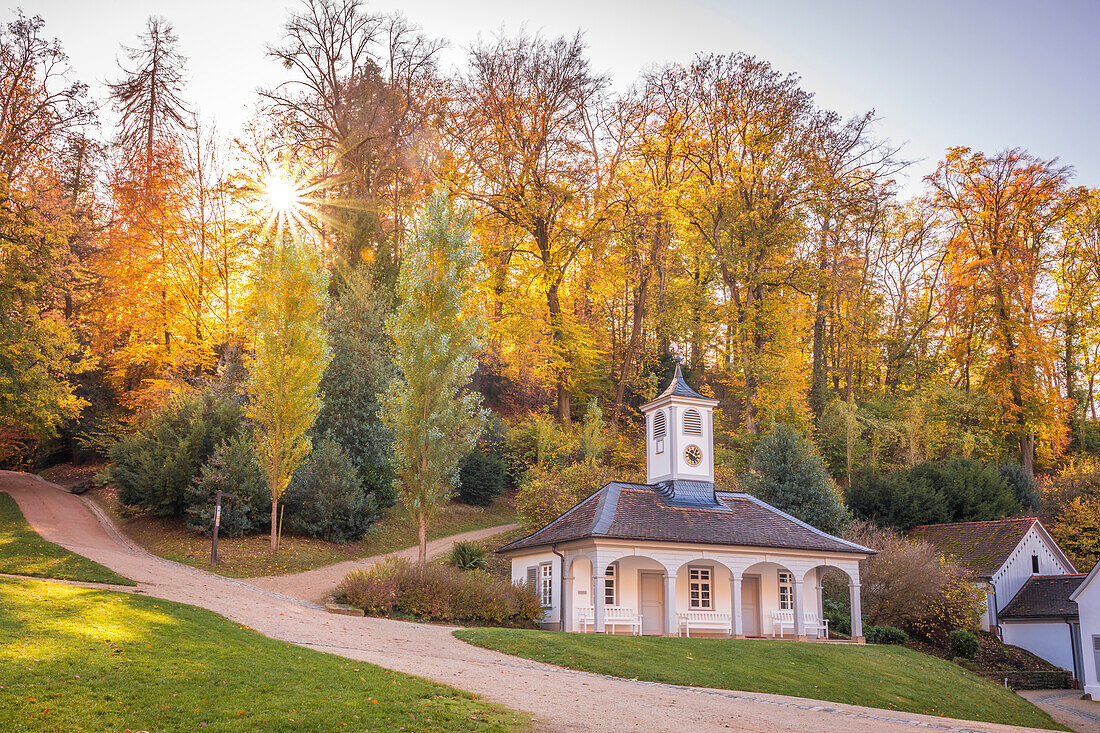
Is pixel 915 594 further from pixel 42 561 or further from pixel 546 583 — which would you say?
pixel 42 561

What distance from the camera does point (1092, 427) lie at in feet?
143

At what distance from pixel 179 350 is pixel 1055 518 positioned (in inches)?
1584

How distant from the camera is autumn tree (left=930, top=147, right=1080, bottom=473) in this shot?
4097 centimetres

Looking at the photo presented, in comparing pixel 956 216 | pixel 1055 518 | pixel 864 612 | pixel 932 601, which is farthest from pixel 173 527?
pixel 956 216

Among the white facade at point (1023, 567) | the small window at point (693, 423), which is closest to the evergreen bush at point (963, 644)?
the white facade at point (1023, 567)

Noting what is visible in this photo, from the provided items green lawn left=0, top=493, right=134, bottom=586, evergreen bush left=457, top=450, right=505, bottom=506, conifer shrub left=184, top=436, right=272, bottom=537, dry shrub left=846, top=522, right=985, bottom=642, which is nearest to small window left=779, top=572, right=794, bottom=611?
dry shrub left=846, top=522, right=985, bottom=642

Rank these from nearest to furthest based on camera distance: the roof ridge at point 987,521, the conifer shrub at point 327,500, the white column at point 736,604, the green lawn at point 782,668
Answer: the green lawn at point 782,668 < the white column at point 736,604 < the conifer shrub at point 327,500 < the roof ridge at point 987,521

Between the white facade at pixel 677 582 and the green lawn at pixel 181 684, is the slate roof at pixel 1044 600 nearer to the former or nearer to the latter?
the white facade at pixel 677 582

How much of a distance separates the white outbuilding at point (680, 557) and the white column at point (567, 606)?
29mm

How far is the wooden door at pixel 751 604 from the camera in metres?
25.5

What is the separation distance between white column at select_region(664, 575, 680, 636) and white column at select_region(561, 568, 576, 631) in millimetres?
2639

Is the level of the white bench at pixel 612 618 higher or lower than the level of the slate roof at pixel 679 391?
lower

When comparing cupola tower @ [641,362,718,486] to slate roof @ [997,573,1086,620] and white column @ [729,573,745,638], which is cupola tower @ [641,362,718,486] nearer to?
white column @ [729,573,745,638]

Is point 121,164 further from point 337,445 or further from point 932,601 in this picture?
point 932,601
